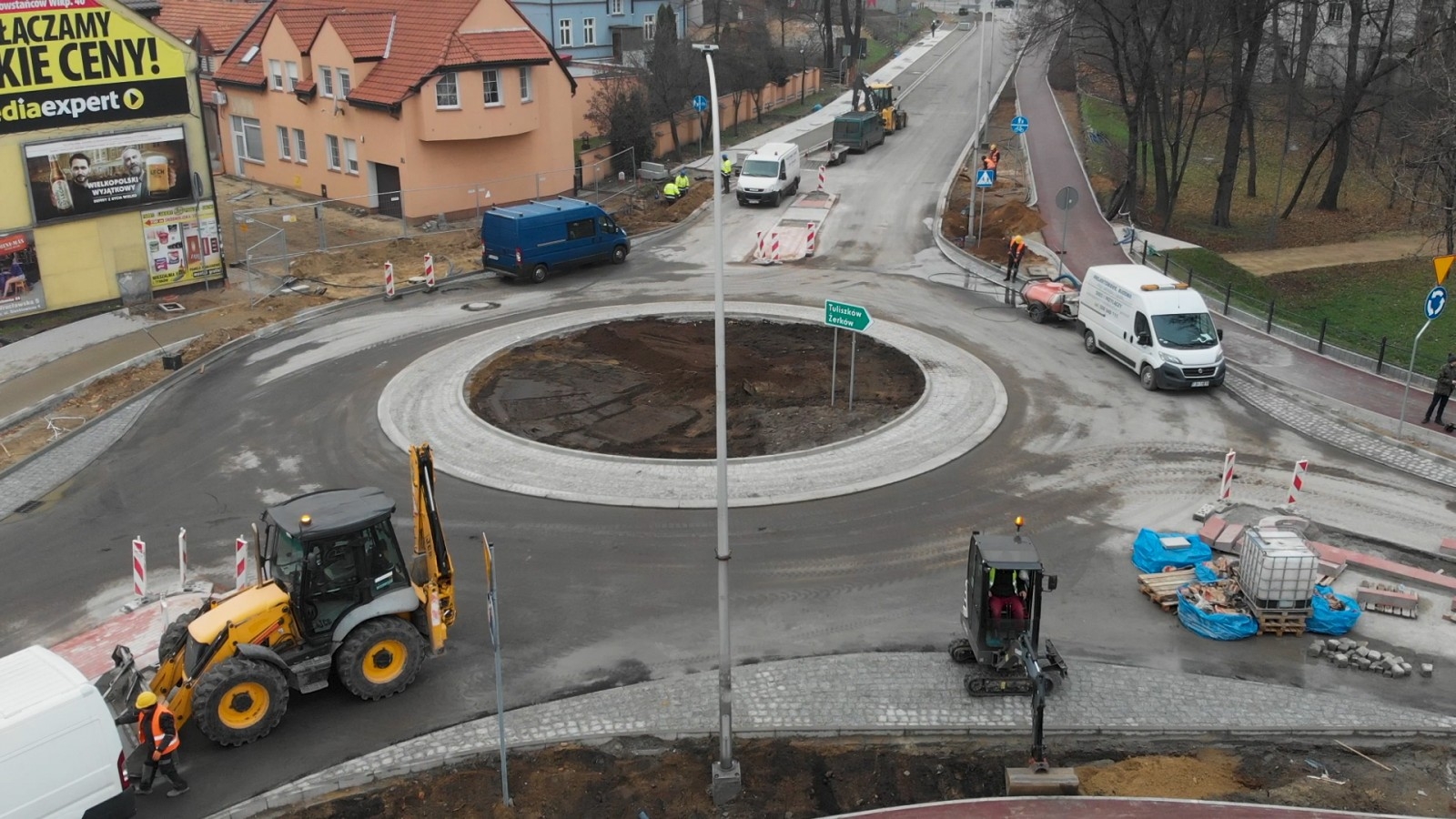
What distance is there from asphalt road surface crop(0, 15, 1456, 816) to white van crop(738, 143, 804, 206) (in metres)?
14.0

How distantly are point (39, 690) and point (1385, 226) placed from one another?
46.9 metres

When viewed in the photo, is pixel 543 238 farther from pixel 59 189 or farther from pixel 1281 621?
pixel 1281 621

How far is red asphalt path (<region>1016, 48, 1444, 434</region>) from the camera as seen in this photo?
82.8 ft

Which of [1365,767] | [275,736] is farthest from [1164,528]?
[275,736]

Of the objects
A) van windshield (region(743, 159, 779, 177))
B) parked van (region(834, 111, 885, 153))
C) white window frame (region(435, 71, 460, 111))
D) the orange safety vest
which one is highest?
white window frame (region(435, 71, 460, 111))

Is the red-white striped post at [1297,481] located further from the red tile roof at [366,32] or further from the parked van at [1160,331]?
the red tile roof at [366,32]

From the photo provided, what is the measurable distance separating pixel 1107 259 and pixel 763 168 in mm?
12855

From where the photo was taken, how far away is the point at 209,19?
51.0m

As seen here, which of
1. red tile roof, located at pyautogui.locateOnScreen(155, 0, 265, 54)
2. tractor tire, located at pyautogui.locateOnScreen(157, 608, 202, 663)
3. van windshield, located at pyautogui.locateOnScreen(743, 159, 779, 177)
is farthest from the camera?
red tile roof, located at pyautogui.locateOnScreen(155, 0, 265, 54)

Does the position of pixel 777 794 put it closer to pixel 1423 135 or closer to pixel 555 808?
pixel 555 808

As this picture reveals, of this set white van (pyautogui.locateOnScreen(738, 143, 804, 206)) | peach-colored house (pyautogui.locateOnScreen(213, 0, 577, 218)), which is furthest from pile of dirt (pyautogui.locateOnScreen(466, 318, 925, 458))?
peach-colored house (pyautogui.locateOnScreen(213, 0, 577, 218))

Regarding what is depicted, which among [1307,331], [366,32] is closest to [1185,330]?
[1307,331]

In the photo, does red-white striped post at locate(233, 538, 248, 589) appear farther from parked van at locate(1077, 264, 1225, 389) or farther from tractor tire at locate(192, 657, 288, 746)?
parked van at locate(1077, 264, 1225, 389)

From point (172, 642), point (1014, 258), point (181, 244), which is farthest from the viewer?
point (1014, 258)
